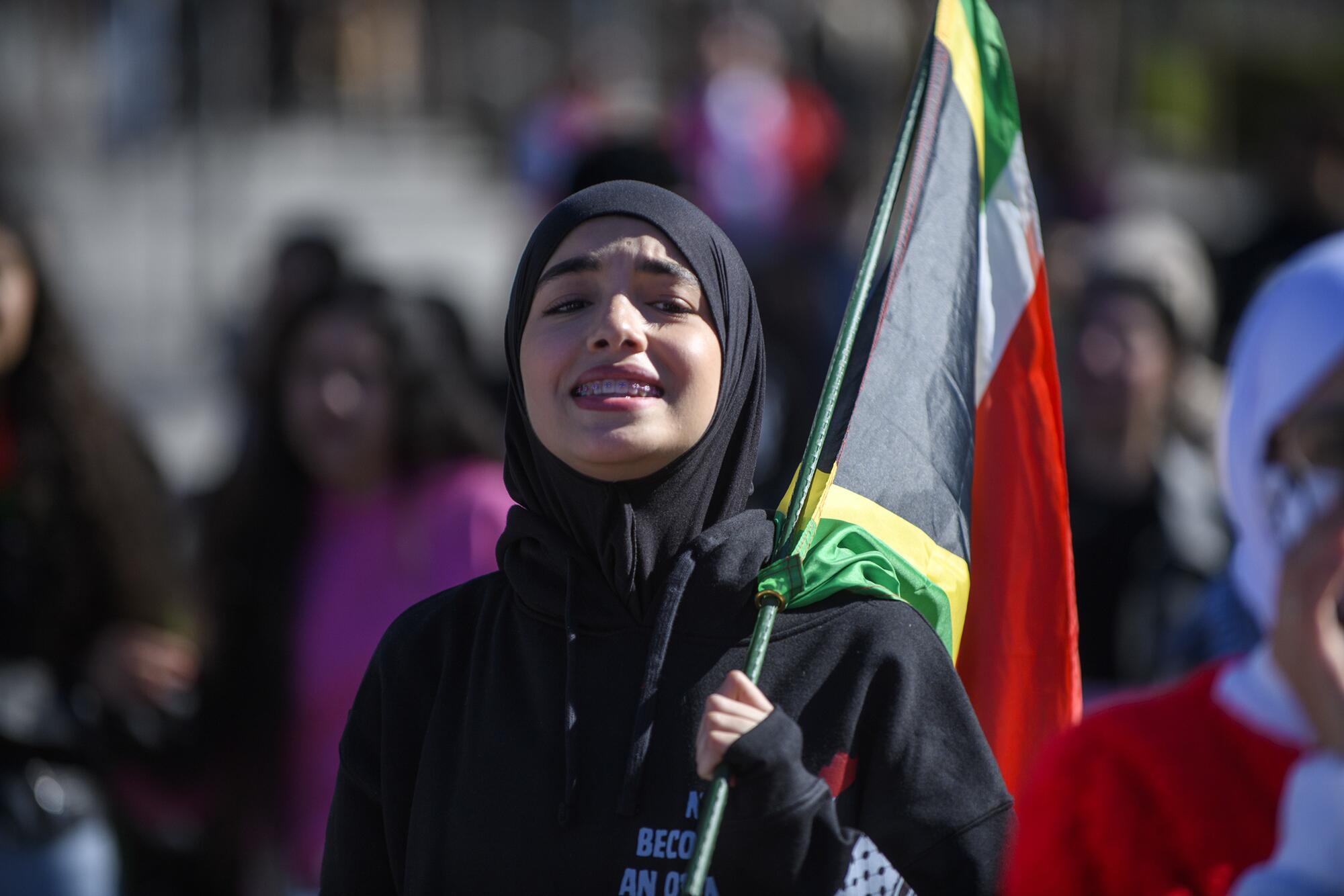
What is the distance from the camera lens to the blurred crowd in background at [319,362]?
154 inches

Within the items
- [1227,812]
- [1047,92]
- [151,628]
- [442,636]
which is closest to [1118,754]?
[1227,812]

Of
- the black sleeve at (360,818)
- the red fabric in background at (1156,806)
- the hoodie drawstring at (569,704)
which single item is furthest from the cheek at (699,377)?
the red fabric in background at (1156,806)

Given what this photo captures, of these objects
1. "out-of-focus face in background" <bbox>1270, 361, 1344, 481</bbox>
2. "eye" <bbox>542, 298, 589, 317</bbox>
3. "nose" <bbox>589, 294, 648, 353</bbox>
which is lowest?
"out-of-focus face in background" <bbox>1270, 361, 1344, 481</bbox>

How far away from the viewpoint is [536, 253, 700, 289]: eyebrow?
225cm

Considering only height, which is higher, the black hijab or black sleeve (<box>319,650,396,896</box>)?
the black hijab

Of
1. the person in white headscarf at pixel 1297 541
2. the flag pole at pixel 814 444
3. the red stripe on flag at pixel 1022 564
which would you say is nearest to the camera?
the person in white headscarf at pixel 1297 541

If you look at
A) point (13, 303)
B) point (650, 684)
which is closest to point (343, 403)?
point (13, 303)

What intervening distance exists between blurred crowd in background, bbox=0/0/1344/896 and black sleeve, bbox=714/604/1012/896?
4.44 ft

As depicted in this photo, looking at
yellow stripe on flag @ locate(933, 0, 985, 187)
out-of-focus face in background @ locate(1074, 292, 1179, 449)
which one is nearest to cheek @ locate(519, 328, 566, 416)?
yellow stripe on flag @ locate(933, 0, 985, 187)

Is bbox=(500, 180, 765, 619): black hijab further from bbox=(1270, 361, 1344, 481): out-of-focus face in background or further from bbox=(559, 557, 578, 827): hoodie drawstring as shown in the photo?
bbox=(1270, 361, 1344, 481): out-of-focus face in background

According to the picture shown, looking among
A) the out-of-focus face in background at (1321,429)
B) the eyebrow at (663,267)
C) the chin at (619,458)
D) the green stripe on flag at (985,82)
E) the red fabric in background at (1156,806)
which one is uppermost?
the green stripe on flag at (985,82)

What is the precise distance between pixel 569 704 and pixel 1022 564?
82 cm

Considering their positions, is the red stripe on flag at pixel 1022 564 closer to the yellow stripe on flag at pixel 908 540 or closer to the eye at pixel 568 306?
the yellow stripe on flag at pixel 908 540

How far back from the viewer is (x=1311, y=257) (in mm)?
1903
